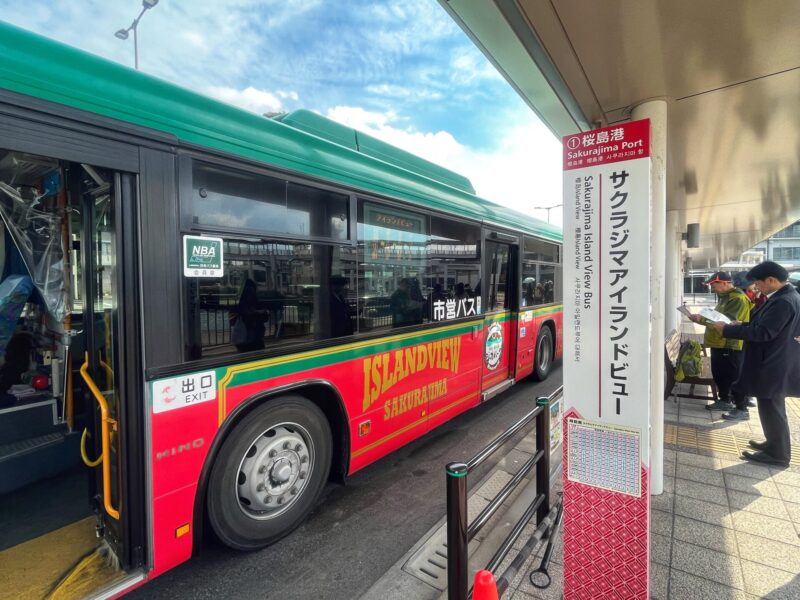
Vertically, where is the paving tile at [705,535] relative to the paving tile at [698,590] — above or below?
above

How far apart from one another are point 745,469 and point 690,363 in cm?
218

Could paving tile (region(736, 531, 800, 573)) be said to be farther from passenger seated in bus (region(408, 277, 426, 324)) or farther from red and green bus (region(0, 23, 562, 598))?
passenger seated in bus (region(408, 277, 426, 324))

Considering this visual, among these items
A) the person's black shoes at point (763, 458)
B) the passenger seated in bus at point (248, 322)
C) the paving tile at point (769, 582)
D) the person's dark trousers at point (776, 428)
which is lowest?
the paving tile at point (769, 582)

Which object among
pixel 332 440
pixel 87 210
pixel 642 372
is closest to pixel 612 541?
pixel 642 372

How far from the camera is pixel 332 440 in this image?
137 inches

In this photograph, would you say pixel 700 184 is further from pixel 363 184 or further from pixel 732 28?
pixel 363 184

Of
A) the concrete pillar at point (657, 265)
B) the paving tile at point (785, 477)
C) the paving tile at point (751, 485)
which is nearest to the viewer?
the concrete pillar at point (657, 265)

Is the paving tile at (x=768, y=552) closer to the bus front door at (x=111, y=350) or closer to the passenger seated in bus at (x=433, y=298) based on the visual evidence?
the passenger seated in bus at (x=433, y=298)

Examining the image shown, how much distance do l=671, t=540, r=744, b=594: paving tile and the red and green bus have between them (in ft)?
7.58

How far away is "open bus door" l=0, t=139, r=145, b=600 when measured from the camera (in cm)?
232

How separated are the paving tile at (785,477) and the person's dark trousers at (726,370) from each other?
187 cm

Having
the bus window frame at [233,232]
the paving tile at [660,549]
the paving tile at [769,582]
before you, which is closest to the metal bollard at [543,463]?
the paving tile at [660,549]

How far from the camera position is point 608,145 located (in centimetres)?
217

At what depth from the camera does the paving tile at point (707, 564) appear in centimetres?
252
